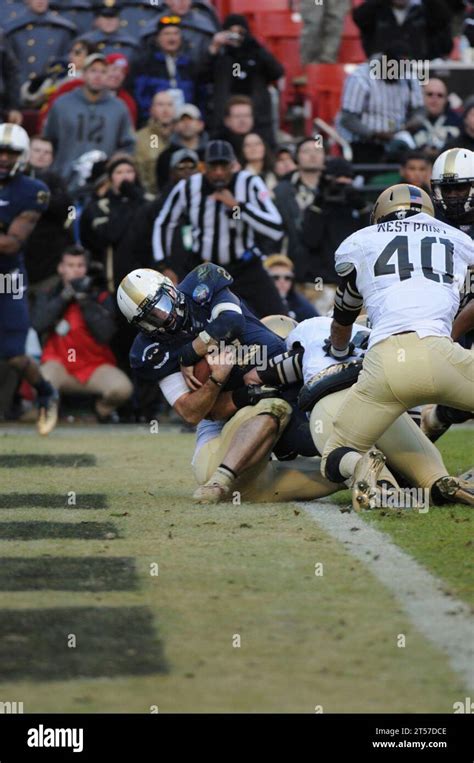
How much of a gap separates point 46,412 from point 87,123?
3.25 meters

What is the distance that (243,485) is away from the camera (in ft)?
24.2

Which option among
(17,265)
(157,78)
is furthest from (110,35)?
(17,265)

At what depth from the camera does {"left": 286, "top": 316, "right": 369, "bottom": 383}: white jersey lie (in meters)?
7.27

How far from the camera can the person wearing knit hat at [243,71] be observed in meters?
13.8

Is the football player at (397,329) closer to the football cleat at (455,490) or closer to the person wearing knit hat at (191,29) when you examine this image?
the football cleat at (455,490)

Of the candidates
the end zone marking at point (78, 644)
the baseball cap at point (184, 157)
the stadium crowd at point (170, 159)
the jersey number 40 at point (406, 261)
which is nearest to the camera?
the end zone marking at point (78, 644)

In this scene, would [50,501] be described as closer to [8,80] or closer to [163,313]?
[163,313]

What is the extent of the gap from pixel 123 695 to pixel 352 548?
2095 mm

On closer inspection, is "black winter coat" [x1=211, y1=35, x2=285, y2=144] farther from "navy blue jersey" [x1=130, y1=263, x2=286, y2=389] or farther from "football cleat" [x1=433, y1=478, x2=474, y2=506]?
"football cleat" [x1=433, y1=478, x2=474, y2=506]

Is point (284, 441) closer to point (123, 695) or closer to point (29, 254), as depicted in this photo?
point (123, 695)

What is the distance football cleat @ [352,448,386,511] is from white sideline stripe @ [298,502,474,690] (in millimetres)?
117

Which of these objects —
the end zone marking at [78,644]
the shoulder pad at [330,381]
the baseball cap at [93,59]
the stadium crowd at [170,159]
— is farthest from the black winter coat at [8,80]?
the end zone marking at [78,644]

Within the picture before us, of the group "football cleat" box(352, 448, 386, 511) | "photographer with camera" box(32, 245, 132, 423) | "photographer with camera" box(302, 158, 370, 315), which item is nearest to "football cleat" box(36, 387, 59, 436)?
"photographer with camera" box(32, 245, 132, 423)

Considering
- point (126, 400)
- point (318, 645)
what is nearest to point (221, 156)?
point (126, 400)
